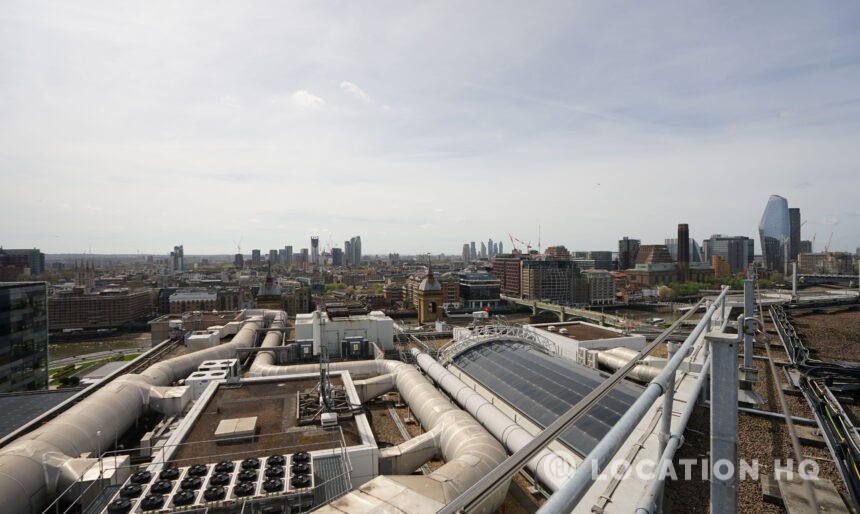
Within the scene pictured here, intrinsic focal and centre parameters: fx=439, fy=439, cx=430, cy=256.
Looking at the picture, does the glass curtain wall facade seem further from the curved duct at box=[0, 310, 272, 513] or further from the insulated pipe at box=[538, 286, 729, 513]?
the insulated pipe at box=[538, 286, 729, 513]

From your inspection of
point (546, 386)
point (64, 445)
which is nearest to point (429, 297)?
point (546, 386)

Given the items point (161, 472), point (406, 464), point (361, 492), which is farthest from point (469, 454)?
point (161, 472)

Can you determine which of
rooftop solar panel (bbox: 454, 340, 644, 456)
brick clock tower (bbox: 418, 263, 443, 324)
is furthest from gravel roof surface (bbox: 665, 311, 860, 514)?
brick clock tower (bbox: 418, 263, 443, 324)

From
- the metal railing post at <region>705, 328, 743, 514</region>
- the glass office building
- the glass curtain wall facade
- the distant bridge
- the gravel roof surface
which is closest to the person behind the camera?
the metal railing post at <region>705, 328, 743, 514</region>

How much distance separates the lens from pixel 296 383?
16938 mm

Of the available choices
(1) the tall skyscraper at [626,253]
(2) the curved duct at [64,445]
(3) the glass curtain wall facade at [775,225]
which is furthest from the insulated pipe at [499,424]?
(1) the tall skyscraper at [626,253]

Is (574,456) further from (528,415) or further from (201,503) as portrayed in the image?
(201,503)

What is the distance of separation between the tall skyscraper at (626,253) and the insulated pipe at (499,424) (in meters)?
134

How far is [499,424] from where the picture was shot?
1259 centimetres

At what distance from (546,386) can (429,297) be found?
2604 cm

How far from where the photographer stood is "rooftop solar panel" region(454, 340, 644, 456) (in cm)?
1044

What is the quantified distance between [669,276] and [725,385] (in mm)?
118431

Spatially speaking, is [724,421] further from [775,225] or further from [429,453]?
[775,225]

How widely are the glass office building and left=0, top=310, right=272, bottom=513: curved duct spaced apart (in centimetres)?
943
